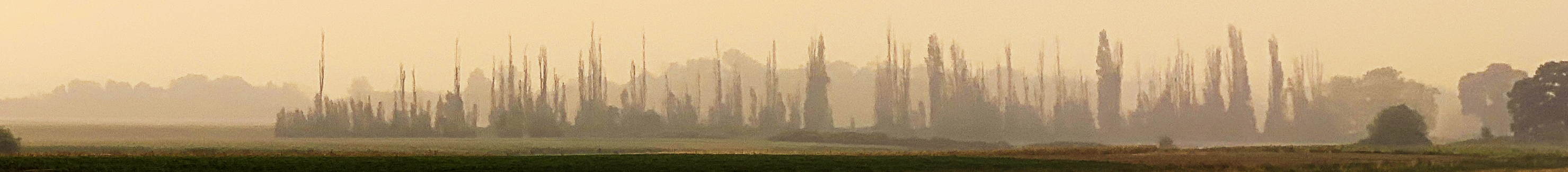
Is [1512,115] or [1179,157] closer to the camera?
[1179,157]

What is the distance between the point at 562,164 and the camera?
81.4 meters

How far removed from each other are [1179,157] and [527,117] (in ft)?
327

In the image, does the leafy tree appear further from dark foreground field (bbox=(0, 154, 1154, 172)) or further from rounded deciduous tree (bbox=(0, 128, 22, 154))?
rounded deciduous tree (bbox=(0, 128, 22, 154))

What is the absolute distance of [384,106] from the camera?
194250 mm

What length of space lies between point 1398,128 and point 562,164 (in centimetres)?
7469

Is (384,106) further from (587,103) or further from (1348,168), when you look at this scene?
(1348,168)

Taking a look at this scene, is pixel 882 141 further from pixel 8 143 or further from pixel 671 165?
pixel 8 143

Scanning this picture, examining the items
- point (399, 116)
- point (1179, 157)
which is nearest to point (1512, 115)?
point (1179, 157)

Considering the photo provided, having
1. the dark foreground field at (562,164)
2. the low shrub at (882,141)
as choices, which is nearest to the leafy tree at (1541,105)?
the low shrub at (882,141)

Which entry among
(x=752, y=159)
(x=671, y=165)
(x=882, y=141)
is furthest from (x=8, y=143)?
(x=882, y=141)

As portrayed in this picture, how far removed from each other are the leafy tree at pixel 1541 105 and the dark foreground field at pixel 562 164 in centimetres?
6729

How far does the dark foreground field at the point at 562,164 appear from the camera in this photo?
2913 inches

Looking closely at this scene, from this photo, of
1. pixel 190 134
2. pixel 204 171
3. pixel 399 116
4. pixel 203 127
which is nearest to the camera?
pixel 204 171

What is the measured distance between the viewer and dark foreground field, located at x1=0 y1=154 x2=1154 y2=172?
74000 mm
